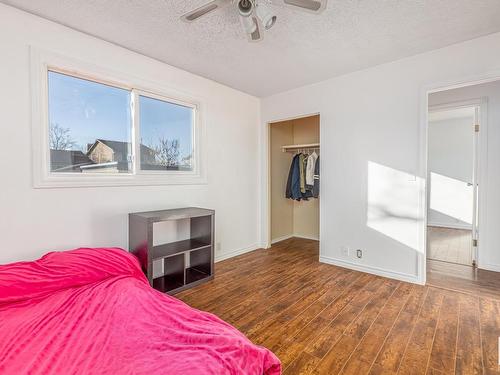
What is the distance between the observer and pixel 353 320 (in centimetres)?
207

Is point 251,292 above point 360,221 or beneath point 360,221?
beneath

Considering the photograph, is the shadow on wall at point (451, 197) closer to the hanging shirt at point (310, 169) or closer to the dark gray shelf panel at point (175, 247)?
the hanging shirt at point (310, 169)

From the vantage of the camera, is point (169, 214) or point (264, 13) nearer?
point (264, 13)

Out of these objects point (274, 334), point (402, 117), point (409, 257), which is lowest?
point (274, 334)

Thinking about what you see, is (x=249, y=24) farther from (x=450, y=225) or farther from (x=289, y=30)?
(x=450, y=225)

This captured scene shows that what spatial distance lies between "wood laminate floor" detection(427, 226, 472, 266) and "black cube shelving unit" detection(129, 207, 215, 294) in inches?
126

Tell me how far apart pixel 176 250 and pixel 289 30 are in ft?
7.87

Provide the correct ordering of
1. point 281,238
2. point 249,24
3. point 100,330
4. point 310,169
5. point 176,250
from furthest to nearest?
point 281,238, point 310,169, point 176,250, point 249,24, point 100,330

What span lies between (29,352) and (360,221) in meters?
3.15

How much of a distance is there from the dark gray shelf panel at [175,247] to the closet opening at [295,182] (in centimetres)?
169

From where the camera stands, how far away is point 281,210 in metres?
4.78

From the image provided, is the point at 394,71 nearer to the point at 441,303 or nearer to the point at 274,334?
the point at 441,303

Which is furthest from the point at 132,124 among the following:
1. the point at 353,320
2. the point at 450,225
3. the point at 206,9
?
the point at 450,225

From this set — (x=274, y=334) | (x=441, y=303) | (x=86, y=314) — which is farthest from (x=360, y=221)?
(x=86, y=314)
